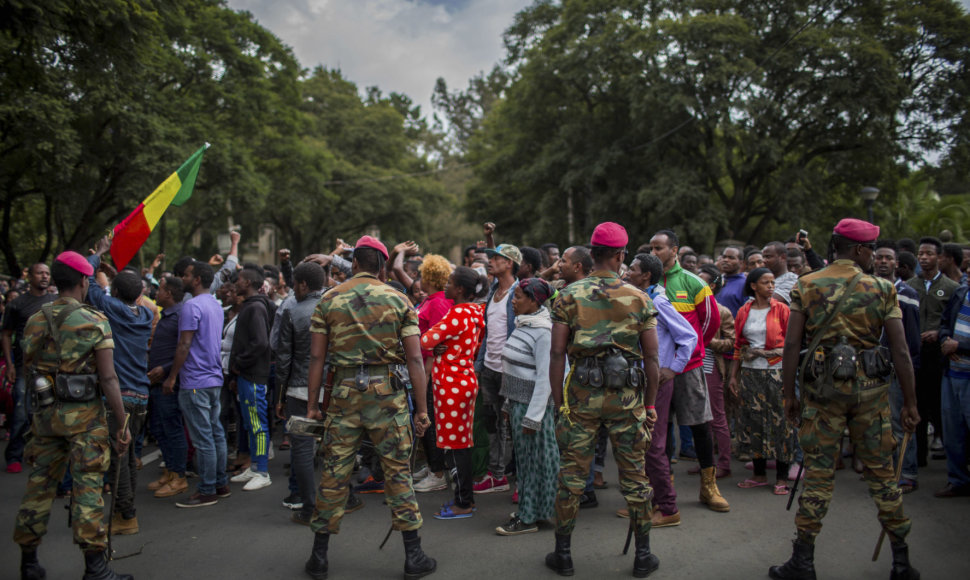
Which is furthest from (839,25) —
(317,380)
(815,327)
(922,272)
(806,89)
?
(317,380)

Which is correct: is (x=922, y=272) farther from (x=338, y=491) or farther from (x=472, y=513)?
(x=338, y=491)

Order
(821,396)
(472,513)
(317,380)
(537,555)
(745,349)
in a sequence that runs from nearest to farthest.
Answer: (821,396) → (317,380) → (537,555) → (472,513) → (745,349)

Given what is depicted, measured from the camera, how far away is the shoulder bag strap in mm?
4027

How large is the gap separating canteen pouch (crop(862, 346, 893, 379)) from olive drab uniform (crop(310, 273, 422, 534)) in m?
2.88

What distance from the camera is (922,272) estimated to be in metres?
6.57

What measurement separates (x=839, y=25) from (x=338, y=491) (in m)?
25.3

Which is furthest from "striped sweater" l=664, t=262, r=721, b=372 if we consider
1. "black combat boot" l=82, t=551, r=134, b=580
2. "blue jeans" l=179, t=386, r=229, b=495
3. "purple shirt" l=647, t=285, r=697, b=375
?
"black combat boot" l=82, t=551, r=134, b=580

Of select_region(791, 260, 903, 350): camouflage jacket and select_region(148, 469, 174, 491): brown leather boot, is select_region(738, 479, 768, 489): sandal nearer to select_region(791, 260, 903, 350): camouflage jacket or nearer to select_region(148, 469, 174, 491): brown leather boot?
select_region(791, 260, 903, 350): camouflage jacket

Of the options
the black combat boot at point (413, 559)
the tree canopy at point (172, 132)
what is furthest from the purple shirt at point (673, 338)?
the tree canopy at point (172, 132)

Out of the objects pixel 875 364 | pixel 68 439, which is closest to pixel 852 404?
pixel 875 364

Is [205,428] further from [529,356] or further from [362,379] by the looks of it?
[529,356]

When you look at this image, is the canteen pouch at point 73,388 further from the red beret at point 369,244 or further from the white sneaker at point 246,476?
the white sneaker at point 246,476

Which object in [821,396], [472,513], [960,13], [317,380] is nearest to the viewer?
[821,396]

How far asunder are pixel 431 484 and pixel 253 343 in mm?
2135
